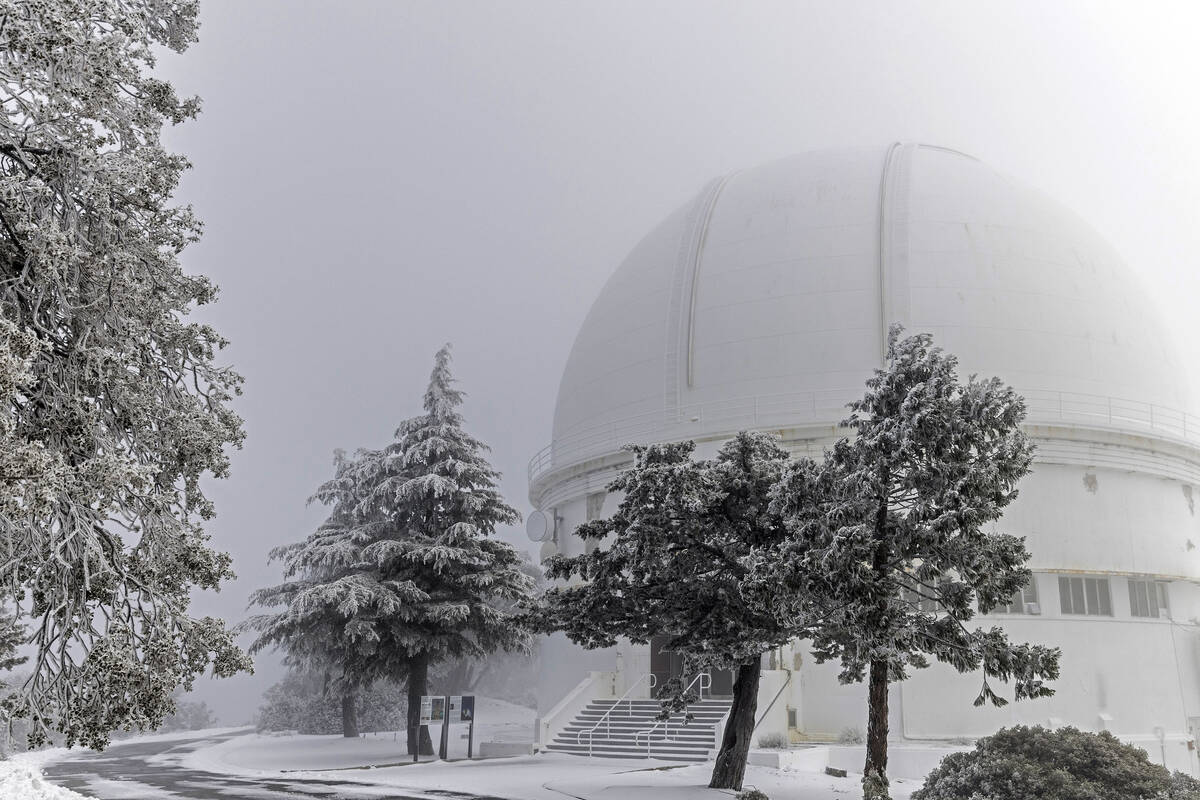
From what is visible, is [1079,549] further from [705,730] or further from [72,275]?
[72,275]

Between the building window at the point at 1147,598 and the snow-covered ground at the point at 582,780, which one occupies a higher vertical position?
the building window at the point at 1147,598

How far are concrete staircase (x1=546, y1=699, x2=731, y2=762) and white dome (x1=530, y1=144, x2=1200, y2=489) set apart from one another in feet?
26.4

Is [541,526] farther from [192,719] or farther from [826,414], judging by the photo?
[192,719]

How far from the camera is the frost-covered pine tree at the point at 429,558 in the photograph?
2544 centimetres

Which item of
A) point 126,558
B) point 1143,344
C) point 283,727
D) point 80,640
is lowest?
point 283,727

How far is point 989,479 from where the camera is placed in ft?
43.1

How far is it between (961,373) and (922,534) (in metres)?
15.8

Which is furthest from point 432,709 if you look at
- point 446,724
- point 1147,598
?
point 1147,598

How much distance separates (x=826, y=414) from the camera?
28.1 metres

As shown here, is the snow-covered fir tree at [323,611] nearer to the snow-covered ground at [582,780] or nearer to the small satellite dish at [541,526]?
the snow-covered ground at [582,780]

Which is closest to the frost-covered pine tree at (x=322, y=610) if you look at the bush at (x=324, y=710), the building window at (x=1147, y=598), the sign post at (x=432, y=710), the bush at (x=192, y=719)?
the sign post at (x=432, y=710)

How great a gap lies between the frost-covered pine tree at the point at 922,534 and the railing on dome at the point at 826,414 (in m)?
13.3

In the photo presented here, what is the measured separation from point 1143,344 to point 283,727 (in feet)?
119

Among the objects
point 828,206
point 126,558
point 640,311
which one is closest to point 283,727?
point 640,311
